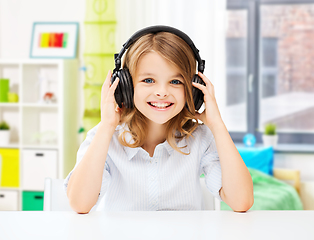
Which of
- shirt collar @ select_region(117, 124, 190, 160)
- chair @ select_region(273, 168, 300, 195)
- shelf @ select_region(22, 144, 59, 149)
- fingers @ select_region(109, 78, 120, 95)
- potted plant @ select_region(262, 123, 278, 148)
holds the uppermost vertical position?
fingers @ select_region(109, 78, 120, 95)

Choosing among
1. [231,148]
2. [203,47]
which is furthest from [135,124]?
[203,47]

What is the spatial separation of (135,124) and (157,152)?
0.11 meters

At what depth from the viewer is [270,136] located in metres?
2.96

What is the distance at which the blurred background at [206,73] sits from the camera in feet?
9.03

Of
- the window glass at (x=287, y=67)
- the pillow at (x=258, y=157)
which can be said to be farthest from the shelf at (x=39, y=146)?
the window glass at (x=287, y=67)

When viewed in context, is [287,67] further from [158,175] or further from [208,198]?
[158,175]

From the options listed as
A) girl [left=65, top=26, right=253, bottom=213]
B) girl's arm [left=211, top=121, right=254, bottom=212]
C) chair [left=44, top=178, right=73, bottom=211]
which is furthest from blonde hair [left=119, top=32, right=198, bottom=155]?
chair [left=44, top=178, right=73, bottom=211]

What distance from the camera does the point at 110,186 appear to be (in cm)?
106

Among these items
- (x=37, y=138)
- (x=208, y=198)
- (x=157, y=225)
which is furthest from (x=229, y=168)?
(x=37, y=138)

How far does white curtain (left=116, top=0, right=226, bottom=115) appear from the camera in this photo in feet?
9.15

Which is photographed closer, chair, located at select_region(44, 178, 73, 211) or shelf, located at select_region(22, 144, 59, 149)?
chair, located at select_region(44, 178, 73, 211)

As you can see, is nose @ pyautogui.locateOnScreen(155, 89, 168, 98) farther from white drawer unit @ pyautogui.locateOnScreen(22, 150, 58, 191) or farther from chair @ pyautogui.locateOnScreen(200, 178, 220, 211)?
white drawer unit @ pyautogui.locateOnScreen(22, 150, 58, 191)

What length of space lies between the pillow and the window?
403mm

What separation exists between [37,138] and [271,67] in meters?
2.16
